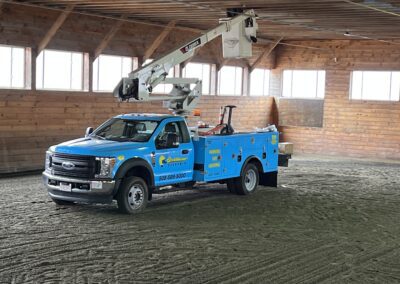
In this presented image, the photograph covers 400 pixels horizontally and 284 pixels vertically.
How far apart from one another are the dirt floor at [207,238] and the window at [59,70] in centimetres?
380

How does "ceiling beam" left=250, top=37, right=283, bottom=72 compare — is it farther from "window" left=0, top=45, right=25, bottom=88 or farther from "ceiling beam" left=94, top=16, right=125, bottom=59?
"window" left=0, top=45, right=25, bottom=88

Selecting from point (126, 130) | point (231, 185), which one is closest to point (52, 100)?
point (126, 130)

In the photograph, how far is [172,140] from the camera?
11.8 m

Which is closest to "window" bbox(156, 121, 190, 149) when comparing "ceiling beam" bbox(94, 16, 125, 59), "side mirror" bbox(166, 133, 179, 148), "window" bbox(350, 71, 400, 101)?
"side mirror" bbox(166, 133, 179, 148)

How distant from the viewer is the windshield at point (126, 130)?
38.5ft

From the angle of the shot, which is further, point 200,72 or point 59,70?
point 200,72

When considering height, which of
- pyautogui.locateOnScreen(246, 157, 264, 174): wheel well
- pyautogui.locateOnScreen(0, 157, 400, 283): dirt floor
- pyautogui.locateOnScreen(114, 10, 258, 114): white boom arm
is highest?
pyautogui.locateOnScreen(114, 10, 258, 114): white boom arm

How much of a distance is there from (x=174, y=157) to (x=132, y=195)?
4.24ft

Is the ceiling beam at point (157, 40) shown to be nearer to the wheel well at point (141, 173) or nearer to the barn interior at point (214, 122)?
the barn interior at point (214, 122)

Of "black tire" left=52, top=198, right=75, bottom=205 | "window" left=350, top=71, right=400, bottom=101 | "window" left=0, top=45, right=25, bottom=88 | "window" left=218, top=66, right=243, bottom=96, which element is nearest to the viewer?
"black tire" left=52, top=198, right=75, bottom=205

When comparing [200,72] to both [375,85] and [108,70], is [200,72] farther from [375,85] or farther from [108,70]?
[375,85]

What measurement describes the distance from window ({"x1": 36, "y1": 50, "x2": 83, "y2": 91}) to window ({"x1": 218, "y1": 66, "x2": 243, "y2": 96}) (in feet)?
22.5

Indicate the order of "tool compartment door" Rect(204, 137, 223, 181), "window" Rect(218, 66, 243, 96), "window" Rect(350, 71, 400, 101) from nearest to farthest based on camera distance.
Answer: "tool compartment door" Rect(204, 137, 223, 181) < "window" Rect(350, 71, 400, 101) < "window" Rect(218, 66, 243, 96)

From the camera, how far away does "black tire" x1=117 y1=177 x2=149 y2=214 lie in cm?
1080
